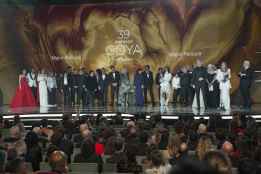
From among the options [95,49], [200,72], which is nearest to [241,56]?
[200,72]

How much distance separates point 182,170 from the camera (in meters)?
2.04

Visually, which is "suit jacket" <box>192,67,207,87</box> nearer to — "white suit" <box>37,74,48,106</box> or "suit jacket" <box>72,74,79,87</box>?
"suit jacket" <box>72,74,79,87</box>

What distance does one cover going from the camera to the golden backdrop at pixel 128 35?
2455cm

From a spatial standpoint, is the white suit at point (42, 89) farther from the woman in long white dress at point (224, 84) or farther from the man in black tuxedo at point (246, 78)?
the man in black tuxedo at point (246, 78)

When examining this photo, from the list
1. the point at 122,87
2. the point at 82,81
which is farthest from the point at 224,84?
the point at 82,81

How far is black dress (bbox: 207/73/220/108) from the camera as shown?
20734 mm

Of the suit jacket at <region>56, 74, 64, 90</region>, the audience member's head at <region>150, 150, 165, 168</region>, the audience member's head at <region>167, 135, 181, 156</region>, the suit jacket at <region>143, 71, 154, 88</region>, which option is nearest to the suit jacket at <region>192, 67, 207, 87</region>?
the suit jacket at <region>143, 71, 154, 88</region>

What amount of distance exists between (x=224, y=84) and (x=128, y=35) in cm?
753

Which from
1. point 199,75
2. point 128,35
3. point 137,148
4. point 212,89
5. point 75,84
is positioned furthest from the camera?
point 128,35

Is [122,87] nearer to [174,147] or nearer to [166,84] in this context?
[166,84]

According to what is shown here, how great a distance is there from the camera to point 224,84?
20.7 m

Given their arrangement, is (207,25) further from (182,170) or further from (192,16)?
(182,170)

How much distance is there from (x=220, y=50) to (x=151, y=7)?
13.8 feet

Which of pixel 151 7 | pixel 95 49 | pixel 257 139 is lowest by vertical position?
pixel 257 139
